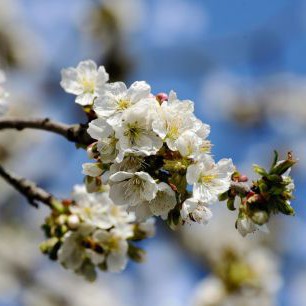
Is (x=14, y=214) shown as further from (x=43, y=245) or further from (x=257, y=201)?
(x=257, y=201)

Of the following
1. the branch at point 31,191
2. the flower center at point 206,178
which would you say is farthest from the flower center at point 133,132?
the branch at point 31,191

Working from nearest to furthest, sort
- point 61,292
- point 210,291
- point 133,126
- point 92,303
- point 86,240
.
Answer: point 133,126 → point 86,240 → point 210,291 → point 61,292 → point 92,303

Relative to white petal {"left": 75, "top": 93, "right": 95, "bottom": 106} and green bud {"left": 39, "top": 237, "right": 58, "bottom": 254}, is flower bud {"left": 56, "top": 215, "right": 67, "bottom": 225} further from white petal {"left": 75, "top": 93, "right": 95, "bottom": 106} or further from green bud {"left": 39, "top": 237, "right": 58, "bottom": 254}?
white petal {"left": 75, "top": 93, "right": 95, "bottom": 106}

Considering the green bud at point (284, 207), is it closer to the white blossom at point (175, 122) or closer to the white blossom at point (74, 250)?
the white blossom at point (175, 122)

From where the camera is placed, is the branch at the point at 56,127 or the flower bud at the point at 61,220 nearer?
the branch at the point at 56,127

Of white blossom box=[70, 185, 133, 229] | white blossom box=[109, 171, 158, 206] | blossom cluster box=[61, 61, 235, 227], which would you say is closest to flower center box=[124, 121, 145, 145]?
blossom cluster box=[61, 61, 235, 227]

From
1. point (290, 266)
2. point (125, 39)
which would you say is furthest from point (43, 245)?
point (125, 39)

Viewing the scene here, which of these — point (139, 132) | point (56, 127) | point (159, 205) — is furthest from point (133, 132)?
point (56, 127)
